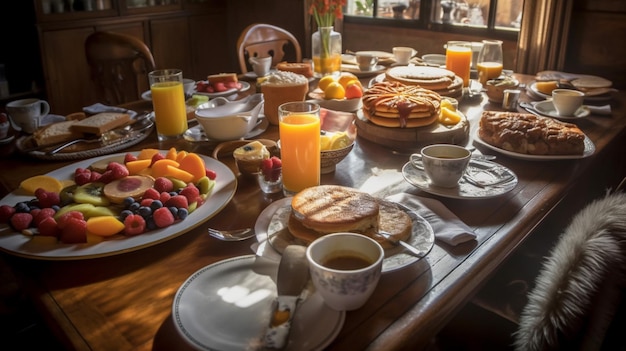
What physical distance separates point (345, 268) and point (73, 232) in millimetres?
506

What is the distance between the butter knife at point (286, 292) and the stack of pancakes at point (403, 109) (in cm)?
72

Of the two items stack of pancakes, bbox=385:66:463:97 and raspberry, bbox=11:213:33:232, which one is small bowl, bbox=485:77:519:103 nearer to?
stack of pancakes, bbox=385:66:463:97

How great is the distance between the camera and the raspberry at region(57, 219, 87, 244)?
0.89 metres

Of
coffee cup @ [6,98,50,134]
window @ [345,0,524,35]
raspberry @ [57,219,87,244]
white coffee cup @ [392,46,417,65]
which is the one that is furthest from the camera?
window @ [345,0,524,35]

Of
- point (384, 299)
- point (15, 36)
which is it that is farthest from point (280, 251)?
point (15, 36)

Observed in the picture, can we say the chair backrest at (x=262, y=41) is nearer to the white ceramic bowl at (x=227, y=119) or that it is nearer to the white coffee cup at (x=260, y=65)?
the white coffee cup at (x=260, y=65)

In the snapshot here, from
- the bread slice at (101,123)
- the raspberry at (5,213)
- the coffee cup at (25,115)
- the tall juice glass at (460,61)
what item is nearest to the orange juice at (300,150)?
the raspberry at (5,213)

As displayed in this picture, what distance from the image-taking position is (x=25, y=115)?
152cm

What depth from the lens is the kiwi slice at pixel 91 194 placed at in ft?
3.35

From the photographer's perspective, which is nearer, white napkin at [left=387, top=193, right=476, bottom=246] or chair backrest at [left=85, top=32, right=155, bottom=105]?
white napkin at [left=387, top=193, right=476, bottom=246]

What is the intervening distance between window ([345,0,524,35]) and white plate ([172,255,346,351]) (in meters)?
2.59

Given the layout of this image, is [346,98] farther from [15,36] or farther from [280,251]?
[15,36]

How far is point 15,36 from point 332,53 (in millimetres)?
2452

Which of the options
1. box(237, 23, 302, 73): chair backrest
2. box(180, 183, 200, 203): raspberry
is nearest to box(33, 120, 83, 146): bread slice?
box(180, 183, 200, 203): raspberry
